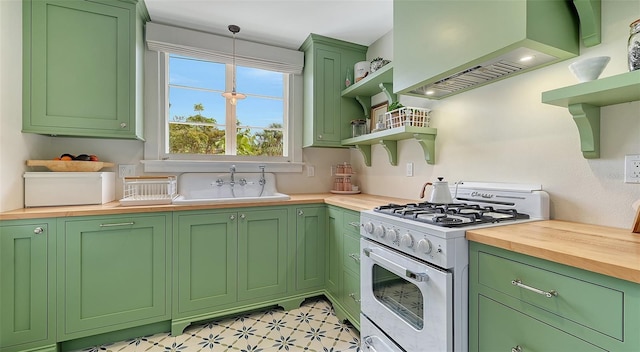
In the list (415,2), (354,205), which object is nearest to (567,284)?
(354,205)

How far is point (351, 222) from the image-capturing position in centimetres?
191

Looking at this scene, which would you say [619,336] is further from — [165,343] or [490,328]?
[165,343]

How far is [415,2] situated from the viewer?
1634 millimetres

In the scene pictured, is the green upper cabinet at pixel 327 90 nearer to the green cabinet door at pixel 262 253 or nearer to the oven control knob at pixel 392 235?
the green cabinet door at pixel 262 253

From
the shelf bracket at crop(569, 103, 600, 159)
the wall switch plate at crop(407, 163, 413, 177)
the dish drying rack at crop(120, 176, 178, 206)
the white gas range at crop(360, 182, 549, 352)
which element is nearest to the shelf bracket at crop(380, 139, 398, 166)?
the wall switch plate at crop(407, 163, 413, 177)

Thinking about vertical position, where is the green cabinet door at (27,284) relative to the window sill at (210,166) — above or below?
below

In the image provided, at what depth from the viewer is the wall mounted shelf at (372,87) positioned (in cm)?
216

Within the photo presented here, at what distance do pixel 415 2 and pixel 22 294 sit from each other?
2818 millimetres

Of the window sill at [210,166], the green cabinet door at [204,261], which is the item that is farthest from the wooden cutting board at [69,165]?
the green cabinet door at [204,261]

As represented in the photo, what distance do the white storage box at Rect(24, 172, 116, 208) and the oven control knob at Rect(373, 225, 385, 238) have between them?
6.07 feet

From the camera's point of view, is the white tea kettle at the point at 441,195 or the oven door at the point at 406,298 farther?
the white tea kettle at the point at 441,195

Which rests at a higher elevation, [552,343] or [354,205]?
[354,205]

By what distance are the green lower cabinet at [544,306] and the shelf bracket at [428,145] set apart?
104 cm

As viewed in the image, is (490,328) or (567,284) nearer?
(567,284)
